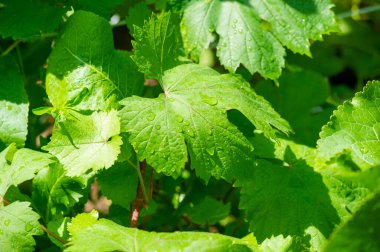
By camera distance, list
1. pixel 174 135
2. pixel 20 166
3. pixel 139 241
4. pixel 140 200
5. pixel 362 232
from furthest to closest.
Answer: pixel 140 200, pixel 20 166, pixel 174 135, pixel 139 241, pixel 362 232

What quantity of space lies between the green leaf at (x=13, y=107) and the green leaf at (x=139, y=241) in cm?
66

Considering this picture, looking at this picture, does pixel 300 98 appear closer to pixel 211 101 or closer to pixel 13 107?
pixel 211 101

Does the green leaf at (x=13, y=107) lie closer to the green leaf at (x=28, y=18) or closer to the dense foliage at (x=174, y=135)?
the dense foliage at (x=174, y=135)

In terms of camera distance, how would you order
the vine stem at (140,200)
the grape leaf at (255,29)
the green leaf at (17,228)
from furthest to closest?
the grape leaf at (255,29) → the vine stem at (140,200) → the green leaf at (17,228)

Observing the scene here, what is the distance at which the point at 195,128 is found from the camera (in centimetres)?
149

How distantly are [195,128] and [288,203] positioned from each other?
0.39 metres

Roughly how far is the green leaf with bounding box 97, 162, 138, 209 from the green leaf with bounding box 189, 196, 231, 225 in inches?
13.2

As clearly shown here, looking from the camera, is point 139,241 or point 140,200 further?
point 140,200

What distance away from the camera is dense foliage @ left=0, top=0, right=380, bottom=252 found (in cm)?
146

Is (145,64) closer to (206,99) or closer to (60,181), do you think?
(206,99)

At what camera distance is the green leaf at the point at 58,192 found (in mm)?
1640

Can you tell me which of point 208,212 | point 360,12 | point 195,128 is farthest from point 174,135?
point 360,12

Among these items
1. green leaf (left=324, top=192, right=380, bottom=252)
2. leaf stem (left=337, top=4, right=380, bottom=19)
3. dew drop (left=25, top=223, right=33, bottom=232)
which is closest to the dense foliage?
dew drop (left=25, top=223, right=33, bottom=232)

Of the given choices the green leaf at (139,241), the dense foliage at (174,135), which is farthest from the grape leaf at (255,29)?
the green leaf at (139,241)
